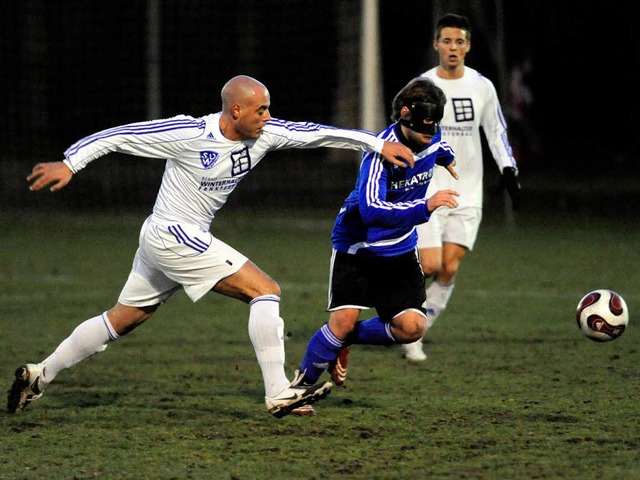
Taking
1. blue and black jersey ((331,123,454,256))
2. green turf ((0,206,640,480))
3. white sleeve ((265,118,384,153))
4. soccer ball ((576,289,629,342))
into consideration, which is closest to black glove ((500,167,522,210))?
soccer ball ((576,289,629,342))

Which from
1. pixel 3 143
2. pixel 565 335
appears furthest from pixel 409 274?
pixel 3 143

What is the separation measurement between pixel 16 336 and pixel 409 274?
3.79 m

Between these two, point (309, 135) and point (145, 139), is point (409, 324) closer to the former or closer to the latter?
point (309, 135)

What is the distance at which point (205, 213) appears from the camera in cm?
624

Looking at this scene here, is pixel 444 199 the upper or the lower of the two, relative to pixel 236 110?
lower

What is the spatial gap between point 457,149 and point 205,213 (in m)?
2.77

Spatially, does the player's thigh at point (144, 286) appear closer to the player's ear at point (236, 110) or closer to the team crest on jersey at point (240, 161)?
the team crest on jersey at point (240, 161)

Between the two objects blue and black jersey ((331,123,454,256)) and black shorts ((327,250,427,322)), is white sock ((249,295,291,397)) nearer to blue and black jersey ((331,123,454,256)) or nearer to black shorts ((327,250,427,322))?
black shorts ((327,250,427,322))

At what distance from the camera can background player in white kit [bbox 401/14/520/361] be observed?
26.6 ft

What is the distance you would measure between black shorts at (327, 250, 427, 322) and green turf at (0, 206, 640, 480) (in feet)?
1.87

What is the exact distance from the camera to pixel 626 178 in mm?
25094

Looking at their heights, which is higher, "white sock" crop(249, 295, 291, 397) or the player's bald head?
the player's bald head

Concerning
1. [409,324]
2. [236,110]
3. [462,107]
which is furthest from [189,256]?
[462,107]

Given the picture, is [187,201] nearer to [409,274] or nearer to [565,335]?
[409,274]
